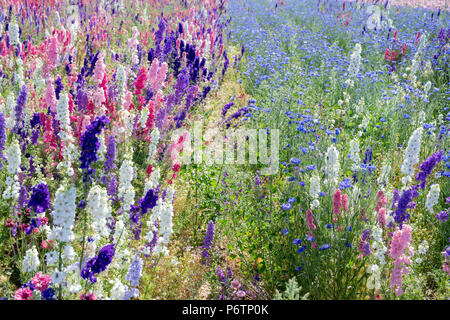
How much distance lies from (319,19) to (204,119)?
8.01 m

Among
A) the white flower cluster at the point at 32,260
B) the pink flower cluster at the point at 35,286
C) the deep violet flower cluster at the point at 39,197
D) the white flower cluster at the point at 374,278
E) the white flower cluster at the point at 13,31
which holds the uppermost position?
the white flower cluster at the point at 13,31

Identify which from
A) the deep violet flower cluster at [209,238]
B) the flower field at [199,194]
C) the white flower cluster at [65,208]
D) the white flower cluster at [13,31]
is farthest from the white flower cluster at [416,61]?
the white flower cluster at [65,208]

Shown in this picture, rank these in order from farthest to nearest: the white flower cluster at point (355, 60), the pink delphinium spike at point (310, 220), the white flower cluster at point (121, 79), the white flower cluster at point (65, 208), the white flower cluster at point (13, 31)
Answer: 1. the white flower cluster at point (355, 60)
2. the white flower cluster at point (13, 31)
3. the white flower cluster at point (121, 79)
4. the pink delphinium spike at point (310, 220)
5. the white flower cluster at point (65, 208)

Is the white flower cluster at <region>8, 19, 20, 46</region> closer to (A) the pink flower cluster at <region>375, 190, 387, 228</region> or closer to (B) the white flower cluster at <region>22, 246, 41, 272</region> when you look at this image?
(B) the white flower cluster at <region>22, 246, 41, 272</region>

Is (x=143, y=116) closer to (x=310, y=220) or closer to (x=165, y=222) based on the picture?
(x=165, y=222)

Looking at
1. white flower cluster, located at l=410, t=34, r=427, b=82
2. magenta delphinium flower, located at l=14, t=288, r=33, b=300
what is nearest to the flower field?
magenta delphinium flower, located at l=14, t=288, r=33, b=300

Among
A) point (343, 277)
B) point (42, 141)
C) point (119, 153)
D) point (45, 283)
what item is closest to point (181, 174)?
point (119, 153)

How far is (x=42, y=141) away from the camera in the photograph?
3.61 meters

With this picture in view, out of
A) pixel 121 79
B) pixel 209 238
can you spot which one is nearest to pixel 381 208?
pixel 209 238

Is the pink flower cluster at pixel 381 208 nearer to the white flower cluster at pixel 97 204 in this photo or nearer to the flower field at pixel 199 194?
the flower field at pixel 199 194

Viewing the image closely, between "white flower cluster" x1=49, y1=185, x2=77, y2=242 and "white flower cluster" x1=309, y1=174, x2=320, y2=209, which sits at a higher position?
"white flower cluster" x1=49, y1=185, x2=77, y2=242

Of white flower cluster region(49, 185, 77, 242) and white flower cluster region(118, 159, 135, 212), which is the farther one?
white flower cluster region(118, 159, 135, 212)

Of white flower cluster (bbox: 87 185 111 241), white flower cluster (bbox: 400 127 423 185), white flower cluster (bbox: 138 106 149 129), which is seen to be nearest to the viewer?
white flower cluster (bbox: 87 185 111 241)
